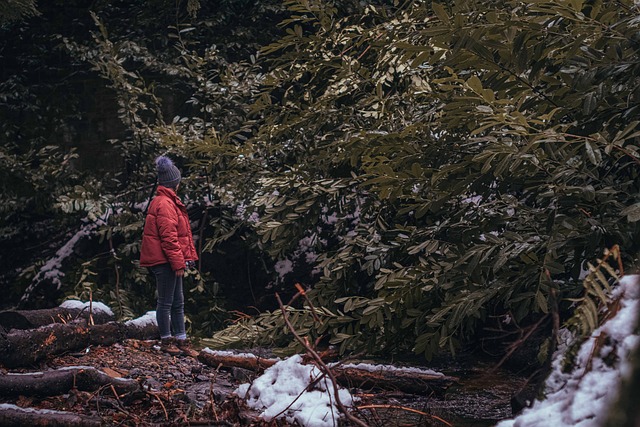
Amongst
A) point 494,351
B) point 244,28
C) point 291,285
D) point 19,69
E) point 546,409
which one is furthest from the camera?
point 19,69

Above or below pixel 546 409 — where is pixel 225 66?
above

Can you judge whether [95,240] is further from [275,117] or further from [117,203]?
[275,117]

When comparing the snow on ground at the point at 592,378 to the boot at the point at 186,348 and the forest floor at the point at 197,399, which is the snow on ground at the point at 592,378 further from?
the boot at the point at 186,348

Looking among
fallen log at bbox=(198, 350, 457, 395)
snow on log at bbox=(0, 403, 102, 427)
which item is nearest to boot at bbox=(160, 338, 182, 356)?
fallen log at bbox=(198, 350, 457, 395)

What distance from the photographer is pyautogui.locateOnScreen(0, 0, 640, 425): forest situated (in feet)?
10.8

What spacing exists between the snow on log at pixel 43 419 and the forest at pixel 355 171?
3.84 ft

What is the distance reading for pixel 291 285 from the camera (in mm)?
7680

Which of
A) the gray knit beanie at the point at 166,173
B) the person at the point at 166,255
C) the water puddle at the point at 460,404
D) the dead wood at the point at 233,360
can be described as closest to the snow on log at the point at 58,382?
the dead wood at the point at 233,360

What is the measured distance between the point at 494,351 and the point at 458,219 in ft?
6.88

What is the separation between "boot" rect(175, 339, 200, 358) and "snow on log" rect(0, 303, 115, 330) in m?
0.63

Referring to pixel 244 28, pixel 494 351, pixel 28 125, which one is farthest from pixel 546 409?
pixel 28 125

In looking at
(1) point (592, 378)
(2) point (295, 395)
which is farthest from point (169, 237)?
(1) point (592, 378)

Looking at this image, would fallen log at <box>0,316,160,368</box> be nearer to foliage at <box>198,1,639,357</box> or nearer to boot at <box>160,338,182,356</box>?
boot at <box>160,338,182,356</box>

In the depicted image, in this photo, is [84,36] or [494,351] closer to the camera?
[494,351]
